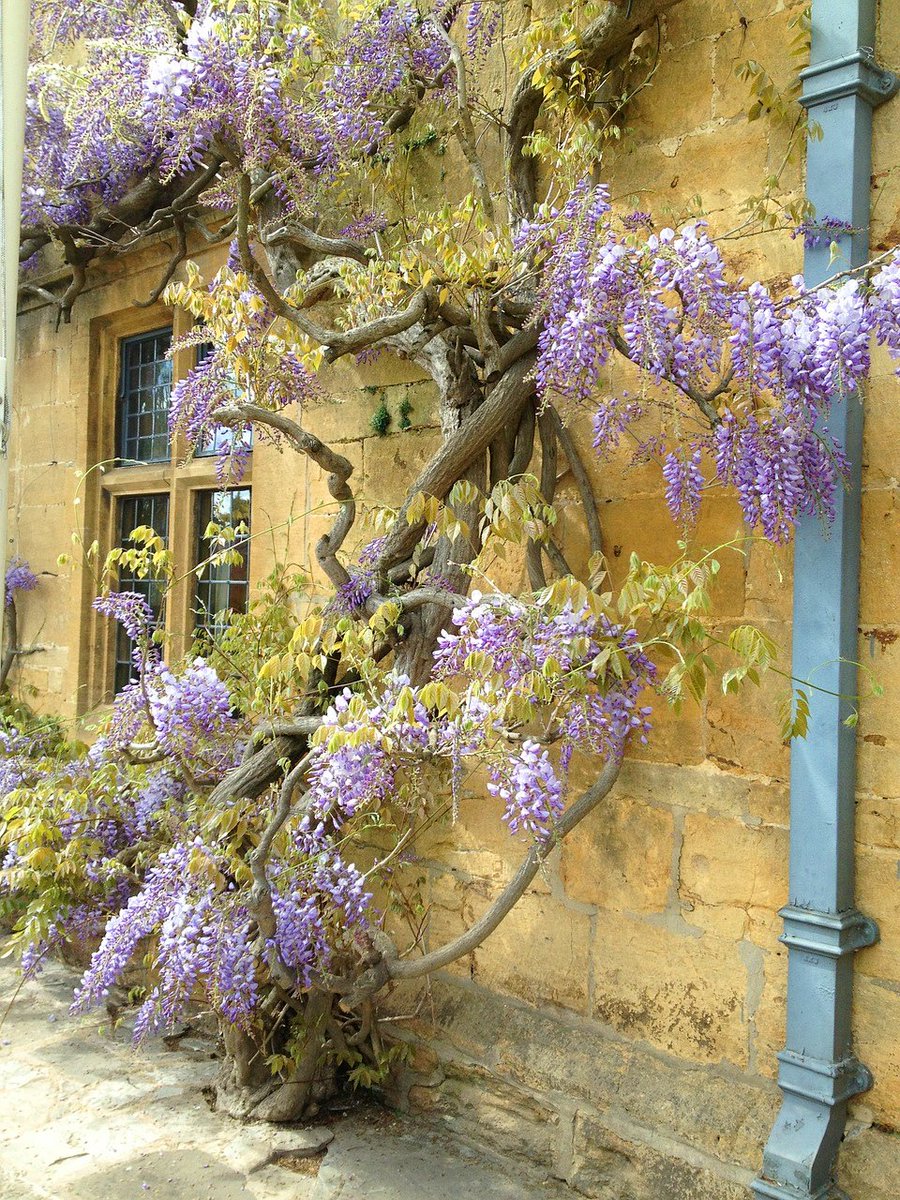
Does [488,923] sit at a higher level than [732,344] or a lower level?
lower

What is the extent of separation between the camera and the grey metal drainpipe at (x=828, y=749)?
2.31m

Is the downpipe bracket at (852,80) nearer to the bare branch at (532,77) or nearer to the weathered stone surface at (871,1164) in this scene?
the bare branch at (532,77)

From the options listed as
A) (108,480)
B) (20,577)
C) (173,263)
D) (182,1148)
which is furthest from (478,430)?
(20,577)

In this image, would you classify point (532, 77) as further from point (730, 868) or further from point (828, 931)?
point (828, 931)

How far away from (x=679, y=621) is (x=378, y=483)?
168 cm

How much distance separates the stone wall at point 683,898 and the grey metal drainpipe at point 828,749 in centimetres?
5

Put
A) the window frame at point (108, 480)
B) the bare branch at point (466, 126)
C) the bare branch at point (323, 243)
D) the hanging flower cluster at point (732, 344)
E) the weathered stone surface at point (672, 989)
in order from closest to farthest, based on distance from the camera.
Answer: the hanging flower cluster at point (732, 344) < the weathered stone surface at point (672, 989) < the bare branch at point (466, 126) < the bare branch at point (323, 243) < the window frame at point (108, 480)

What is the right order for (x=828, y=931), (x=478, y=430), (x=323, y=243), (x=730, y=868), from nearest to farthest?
(x=828, y=931) < (x=730, y=868) < (x=478, y=430) < (x=323, y=243)

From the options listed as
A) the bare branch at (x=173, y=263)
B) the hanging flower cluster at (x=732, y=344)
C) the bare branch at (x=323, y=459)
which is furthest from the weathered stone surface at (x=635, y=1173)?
the bare branch at (x=173, y=263)

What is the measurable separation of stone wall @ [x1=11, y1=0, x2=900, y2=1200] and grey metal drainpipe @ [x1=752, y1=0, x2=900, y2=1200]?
0.16ft

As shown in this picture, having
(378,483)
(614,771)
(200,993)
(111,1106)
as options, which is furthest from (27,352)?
(614,771)

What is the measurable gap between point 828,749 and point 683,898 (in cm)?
63

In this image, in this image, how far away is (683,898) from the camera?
2.73m

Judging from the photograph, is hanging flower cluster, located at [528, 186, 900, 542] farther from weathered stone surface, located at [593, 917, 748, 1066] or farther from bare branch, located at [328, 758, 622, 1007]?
weathered stone surface, located at [593, 917, 748, 1066]
